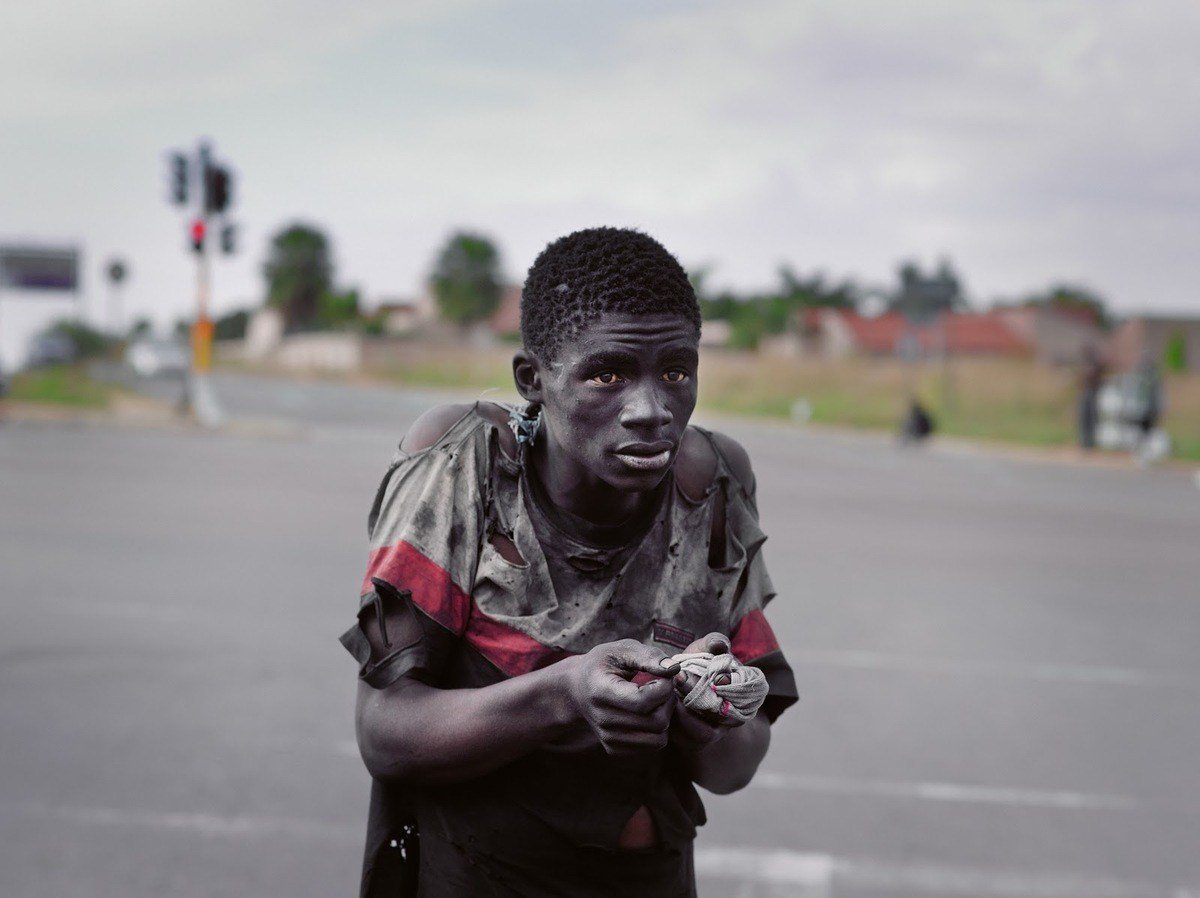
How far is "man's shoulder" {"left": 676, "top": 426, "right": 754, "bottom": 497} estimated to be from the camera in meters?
1.96

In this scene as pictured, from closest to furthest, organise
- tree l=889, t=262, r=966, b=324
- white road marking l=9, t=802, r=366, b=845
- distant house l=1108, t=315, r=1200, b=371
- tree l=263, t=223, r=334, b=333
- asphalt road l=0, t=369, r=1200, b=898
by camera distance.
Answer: asphalt road l=0, t=369, r=1200, b=898
white road marking l=9, t=802, r=366, b=845
tree l=889, t=262, r=966, b=324
distant house l=1108, t=315, r=1200, b=371
tree l=263, t=223, r=334, b=333

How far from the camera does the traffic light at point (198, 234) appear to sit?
19.7 metres

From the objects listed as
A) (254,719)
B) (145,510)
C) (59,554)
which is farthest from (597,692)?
(145,510)

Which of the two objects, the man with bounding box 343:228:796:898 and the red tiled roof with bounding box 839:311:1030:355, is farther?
the red tiled roof with bounding box 839:311:1030:355

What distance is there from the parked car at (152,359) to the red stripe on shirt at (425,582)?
41384 millimetres

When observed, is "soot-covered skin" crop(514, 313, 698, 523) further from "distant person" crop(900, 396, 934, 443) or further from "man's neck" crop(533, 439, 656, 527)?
"distant person" crop(900, 396, 934, 443)

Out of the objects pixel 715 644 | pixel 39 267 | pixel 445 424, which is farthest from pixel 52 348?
pixel 715 644

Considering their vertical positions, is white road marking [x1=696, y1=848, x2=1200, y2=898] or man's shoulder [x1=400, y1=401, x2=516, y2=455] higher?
man's shoulder [x1=400, y1=401, x2=516, y2=455]

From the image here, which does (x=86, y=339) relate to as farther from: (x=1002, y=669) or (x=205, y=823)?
(x=205, y=823)

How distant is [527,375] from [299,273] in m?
108

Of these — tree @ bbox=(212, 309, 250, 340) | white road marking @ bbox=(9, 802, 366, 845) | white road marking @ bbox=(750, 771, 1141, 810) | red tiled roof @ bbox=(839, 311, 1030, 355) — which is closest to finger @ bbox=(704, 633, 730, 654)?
white road marking @ bbox=(9, 802, 366, 845)

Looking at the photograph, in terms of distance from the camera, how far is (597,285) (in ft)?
5.93

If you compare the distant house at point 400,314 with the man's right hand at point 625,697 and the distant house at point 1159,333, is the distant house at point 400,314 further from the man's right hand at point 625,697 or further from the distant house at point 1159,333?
the man's right hand at point 625,697

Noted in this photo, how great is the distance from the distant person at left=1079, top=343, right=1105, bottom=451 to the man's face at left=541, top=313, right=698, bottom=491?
74.1 ft
